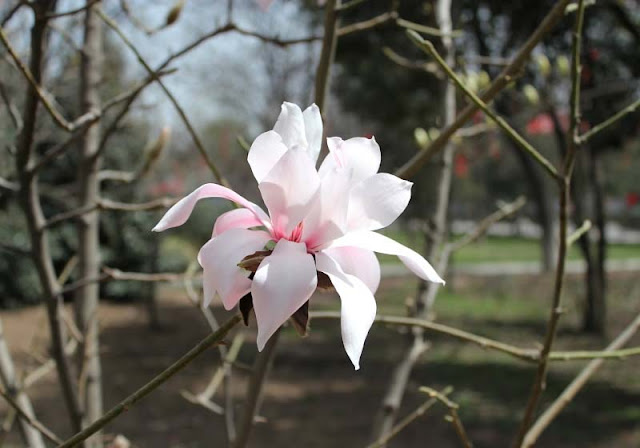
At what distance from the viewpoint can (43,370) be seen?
1513mm

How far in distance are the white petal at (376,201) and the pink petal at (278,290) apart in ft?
0.26

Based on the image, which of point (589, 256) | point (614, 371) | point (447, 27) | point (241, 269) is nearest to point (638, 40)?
point (589, 256)

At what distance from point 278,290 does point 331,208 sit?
9 centimetres

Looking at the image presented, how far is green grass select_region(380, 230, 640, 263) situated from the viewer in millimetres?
17125

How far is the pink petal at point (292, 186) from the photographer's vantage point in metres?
0.50

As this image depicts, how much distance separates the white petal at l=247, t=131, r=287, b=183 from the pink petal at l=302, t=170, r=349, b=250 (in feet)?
0.16

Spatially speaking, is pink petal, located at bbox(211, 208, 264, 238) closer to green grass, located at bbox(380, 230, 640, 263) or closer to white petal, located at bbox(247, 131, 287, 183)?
white petal, located at bbox(247, 131, 287, 183)

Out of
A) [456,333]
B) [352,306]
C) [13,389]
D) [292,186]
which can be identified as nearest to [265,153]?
[292,186]

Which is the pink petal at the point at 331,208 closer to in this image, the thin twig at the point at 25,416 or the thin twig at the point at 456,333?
the thin twig at the point at 456,333

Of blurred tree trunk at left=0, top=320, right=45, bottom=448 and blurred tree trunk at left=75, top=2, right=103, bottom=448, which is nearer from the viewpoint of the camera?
blurred tree trunk at left=0, top=320, right=45, bottom=448

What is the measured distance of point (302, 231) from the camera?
51 cm

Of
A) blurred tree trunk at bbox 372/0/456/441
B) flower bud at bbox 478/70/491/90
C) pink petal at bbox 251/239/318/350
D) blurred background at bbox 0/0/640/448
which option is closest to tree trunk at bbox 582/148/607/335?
blurred background at bbox 0/0/640/448

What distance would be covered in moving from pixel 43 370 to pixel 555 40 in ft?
22.0

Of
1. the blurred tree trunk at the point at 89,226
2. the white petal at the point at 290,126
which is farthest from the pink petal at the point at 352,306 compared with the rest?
the blurred tree trunk at the point at 89,226
